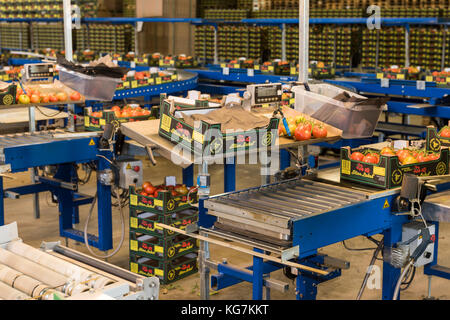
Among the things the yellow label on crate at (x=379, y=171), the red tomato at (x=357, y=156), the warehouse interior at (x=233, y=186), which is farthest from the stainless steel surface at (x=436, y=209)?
the red tomato at (x=357, y=156)

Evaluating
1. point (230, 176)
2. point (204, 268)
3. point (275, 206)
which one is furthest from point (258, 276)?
point (230, 176)

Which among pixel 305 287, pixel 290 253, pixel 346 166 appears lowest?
pixel 305 287

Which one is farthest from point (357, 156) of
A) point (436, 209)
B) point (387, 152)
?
point (436, 209)

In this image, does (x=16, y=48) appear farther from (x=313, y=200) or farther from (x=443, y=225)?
(x=313, y=200)

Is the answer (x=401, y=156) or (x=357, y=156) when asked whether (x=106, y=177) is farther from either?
(x=401, y=156)

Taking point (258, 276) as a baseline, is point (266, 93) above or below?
above

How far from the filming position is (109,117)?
559 centimetres

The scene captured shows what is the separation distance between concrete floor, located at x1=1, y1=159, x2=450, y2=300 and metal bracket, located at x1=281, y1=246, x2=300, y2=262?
1.64m

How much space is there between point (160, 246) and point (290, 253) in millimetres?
2232

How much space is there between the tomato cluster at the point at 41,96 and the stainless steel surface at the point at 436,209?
3.52m

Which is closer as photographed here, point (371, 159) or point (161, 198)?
point (371, 159)

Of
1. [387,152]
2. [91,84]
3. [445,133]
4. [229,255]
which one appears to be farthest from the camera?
[91,84]

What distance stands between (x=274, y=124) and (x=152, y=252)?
197 cm

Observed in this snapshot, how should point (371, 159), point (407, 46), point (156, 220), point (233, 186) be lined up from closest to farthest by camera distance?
1. point (371, 159)
2. point (156, 220)
3. point (233, 186)
4. point (407, 46)
